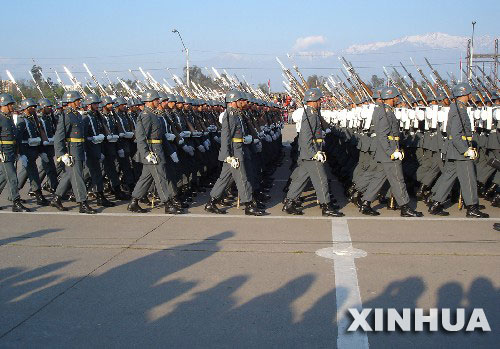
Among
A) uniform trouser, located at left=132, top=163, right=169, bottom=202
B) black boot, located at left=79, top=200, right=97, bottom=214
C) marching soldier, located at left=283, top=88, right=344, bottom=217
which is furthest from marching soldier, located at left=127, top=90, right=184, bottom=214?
marching soldier, located at left=283, top=88, right=344, bottom=217

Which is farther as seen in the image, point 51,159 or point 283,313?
point 51,159

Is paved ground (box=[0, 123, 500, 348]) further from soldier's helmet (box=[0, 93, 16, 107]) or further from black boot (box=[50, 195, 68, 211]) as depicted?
soldier's helmet (box=[0, 93, 16, 107])

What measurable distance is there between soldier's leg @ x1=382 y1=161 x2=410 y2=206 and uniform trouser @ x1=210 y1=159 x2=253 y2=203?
234cm

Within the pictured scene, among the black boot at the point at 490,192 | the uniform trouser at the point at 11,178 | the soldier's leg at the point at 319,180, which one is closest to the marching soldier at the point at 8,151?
the uniform trouser at the point at 11,178

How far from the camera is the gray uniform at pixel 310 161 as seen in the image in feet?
30.2

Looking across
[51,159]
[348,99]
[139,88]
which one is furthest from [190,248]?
[139,88]

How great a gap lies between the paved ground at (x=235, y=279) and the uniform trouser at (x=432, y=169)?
166 centimetres

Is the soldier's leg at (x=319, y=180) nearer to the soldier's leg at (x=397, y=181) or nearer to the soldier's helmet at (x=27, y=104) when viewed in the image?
the soldier's leg at (x=397, y=181)

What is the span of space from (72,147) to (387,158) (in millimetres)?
5478

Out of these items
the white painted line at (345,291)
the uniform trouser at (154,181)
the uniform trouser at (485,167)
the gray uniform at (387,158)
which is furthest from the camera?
the uniform trouser at (485,167)

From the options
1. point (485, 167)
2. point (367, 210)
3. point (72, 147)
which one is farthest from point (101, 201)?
point (485, 167)

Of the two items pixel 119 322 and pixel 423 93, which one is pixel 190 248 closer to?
pixel 119 322

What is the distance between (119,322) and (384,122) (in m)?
5.97

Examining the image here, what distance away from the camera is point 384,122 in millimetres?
9156
